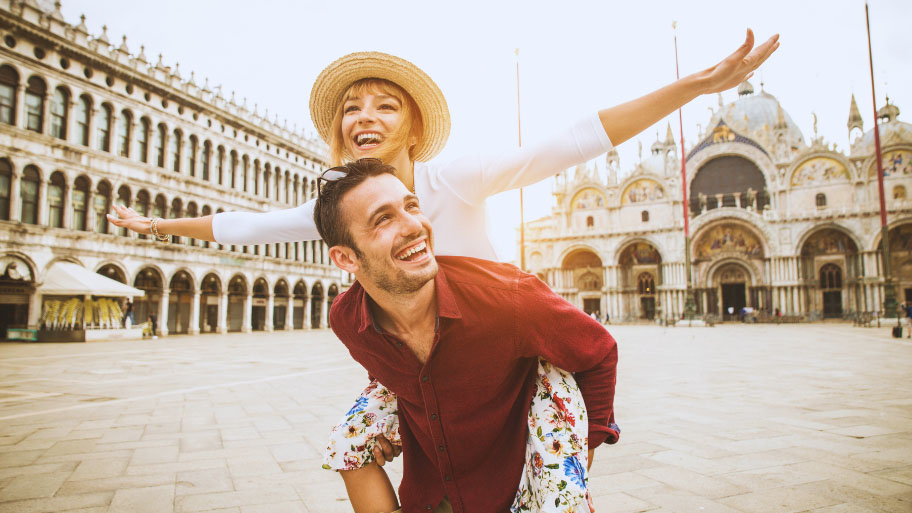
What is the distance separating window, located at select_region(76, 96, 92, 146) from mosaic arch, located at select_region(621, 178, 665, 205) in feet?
119

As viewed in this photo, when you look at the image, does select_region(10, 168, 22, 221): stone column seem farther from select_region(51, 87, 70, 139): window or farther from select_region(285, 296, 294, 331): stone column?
select_region(285, 296, 294, 331): stone column

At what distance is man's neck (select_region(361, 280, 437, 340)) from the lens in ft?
5.08

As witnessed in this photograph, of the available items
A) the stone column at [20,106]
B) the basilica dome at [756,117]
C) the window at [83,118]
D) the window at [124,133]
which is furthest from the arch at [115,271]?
the basilica dome at [756,117]

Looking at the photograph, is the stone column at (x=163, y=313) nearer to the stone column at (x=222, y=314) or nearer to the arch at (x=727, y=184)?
the stone column at (x=222, y=314)

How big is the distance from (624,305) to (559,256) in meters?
6.61

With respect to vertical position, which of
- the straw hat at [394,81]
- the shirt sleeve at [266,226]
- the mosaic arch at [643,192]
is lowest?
the shirt sleeve at [266,226]

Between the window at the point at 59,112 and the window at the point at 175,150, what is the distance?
4.91 metres

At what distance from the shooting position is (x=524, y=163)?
1.51m

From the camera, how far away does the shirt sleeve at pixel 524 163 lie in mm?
1431

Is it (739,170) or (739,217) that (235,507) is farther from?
(739,170)

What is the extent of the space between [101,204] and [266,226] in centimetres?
2457

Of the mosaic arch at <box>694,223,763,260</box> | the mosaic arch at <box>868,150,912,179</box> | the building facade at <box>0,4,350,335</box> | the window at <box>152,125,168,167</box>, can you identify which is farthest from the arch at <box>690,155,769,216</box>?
the window at <box>152,125,168,167</box>

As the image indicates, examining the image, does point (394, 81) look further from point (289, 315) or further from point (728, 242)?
point (728, 242)

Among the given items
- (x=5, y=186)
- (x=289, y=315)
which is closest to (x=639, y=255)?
(x=289, y=315)
